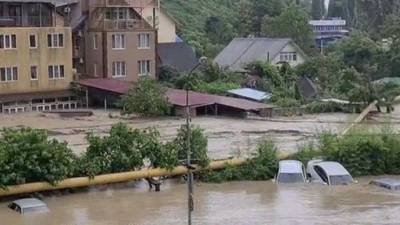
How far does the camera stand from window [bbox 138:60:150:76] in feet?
198

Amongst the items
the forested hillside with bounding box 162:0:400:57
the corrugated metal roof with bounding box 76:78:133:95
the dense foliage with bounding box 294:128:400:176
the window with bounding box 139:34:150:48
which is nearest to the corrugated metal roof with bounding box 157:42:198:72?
the window with bounding box 139:34:150:48

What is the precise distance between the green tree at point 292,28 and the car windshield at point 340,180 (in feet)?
172

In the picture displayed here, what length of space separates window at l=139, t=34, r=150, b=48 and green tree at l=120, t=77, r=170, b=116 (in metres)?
8.80

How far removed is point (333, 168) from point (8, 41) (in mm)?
27677

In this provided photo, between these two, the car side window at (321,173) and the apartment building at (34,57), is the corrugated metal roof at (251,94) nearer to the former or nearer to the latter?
the apartment building at (34,57)

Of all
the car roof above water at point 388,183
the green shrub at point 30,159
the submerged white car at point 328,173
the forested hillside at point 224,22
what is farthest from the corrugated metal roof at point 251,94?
the green shrub at point 30,159

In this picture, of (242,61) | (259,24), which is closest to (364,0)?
(259,24)

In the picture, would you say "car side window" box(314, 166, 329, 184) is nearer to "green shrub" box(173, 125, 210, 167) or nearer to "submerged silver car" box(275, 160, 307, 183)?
"submerged silver car" box(275, 160, 307, 183)

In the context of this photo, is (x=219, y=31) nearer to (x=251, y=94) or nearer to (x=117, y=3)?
(x=117, y=3)

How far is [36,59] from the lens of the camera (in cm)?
5453

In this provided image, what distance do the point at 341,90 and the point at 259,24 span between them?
122 ft

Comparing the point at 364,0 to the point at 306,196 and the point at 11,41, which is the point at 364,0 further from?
the point at 306,196

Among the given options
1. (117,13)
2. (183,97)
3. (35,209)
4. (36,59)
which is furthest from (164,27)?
(35,209)

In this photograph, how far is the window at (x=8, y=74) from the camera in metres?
53.1
